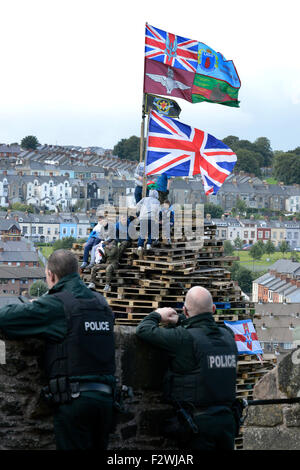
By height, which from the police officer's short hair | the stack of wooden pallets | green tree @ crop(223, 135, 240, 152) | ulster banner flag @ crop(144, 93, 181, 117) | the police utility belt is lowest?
the stack of wooden pallets

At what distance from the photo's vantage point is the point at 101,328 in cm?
472

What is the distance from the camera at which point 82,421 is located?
15.2 feet

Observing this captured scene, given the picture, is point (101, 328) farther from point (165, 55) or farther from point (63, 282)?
point (165, 55)

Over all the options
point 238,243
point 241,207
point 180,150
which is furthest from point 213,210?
point 180,150

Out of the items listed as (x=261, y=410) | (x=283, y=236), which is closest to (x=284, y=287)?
(x=283, y=236)

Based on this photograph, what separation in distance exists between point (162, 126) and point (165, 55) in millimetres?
1216

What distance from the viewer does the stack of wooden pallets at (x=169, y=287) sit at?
1298 cm

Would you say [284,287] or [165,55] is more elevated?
[165,55]

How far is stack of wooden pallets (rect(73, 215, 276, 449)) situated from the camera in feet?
42.6

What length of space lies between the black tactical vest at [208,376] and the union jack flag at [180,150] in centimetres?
862

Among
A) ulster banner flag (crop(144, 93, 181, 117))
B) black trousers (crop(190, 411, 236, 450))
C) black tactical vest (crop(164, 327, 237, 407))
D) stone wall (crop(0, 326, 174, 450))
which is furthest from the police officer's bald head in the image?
ulster banner flag (crop(144, 93, 181, 117))

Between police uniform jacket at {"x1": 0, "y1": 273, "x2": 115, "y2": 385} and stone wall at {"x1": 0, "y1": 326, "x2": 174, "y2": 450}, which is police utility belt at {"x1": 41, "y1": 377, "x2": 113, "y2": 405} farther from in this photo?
stone wall at {"x1": 0, "y1": 326, "x2": 174, "y2": 450}

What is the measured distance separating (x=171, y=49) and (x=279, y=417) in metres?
9.50

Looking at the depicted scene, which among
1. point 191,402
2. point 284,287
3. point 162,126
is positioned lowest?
point 284,287
